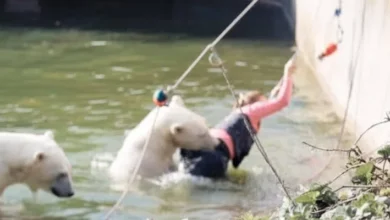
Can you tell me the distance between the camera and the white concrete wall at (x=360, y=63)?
23.6 ft

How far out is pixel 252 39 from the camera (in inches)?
562

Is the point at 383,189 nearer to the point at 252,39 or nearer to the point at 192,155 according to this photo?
the point at 192,155

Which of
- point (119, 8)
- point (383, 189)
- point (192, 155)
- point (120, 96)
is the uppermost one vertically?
point (383, 189)

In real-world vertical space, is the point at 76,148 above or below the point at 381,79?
below

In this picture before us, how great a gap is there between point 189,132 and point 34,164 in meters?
1.25

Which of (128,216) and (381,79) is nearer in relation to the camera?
(128,216)

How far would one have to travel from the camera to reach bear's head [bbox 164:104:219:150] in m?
6.70

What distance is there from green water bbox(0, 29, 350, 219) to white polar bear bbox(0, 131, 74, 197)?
0.21 meters

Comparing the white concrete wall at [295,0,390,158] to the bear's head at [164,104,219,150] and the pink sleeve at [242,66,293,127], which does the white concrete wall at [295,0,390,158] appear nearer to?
the pink sleeve at [242,66,293,127]

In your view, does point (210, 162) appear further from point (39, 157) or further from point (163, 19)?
point (163, 19)

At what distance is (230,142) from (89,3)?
37.8ft

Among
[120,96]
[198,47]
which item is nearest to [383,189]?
[120,96]

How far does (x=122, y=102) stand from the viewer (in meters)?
9.61

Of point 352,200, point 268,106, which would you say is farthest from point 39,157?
point 352,200
